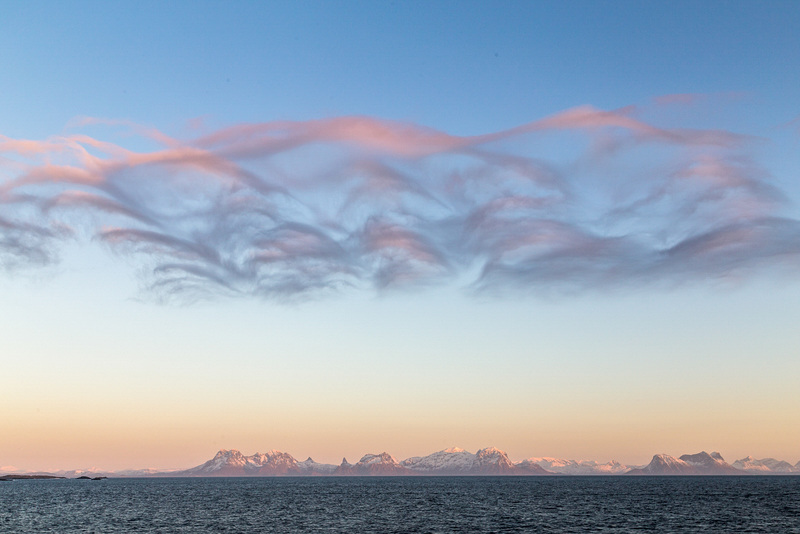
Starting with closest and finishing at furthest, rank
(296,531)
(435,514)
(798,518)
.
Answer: (296,531), (798,518), (435,514)

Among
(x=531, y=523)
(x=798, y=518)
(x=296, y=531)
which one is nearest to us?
(x=296, y=531)

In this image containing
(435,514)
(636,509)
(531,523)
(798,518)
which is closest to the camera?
(531,523)

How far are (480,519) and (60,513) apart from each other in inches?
3770

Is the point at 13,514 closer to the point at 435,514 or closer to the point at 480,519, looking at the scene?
the point at 435,514

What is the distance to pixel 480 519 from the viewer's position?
434ft

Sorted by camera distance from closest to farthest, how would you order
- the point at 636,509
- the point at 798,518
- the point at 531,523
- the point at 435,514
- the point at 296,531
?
the point at 296,531
the point at 531,523
the point at 798,518
the point at 435,514
the point at 636,509

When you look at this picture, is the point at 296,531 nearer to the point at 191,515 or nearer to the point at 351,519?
the point at 351,519

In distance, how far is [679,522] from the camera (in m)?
124

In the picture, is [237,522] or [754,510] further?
[754,510]

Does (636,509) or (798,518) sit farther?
(636,509)

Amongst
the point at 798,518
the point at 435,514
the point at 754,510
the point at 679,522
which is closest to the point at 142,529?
the point at 435,514

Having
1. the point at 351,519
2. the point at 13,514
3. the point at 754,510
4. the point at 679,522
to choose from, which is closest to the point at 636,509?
the point at 754,510

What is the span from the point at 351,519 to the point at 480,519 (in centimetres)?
2628

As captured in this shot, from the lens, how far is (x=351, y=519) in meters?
133
